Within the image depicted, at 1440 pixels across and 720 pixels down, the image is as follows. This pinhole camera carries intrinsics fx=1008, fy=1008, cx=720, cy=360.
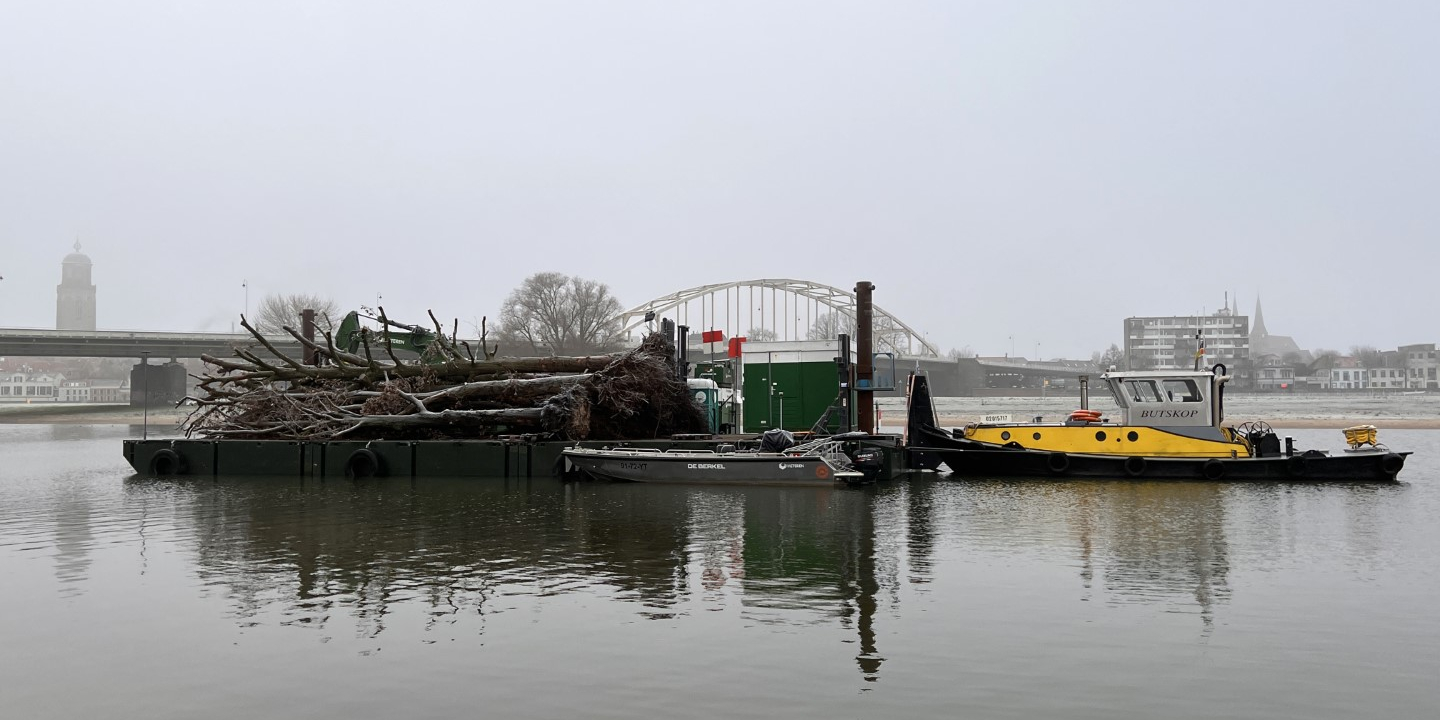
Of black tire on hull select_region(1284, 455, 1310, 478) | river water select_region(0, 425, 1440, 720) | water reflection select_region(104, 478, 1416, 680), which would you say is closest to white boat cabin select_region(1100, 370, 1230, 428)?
black tire on hull select_region(1284, 455, 1310, 478)

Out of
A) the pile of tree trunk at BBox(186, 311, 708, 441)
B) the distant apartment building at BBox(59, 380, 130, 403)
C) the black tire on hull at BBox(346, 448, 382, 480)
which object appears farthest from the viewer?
the distant apartment building at BBox(59, 380, 130, 403)

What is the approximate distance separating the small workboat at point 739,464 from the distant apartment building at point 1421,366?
164m

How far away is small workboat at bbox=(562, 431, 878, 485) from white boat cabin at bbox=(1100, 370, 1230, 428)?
21.4ft

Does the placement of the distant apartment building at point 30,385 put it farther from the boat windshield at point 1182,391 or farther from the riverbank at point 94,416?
the boat windshield at point 1182,391

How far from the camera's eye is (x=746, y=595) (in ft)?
32.1

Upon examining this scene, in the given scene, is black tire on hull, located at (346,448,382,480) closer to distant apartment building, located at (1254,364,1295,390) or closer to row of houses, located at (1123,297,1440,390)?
row of houses, located at (1123,297,1440,390)

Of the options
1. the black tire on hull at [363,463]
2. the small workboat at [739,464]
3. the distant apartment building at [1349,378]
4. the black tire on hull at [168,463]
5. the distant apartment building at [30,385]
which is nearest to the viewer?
the small workboat at [739,464]

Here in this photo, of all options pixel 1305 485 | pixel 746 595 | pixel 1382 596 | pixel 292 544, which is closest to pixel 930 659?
pixel 746 595

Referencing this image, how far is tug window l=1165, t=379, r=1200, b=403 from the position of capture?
23.0 meters

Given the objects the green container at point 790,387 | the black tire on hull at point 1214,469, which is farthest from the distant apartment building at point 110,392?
the black tire on hull at point 1214,469

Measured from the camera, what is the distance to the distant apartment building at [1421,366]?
15388 cm

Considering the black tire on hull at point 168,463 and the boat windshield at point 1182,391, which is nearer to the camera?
the boat windshield at point 1182,391

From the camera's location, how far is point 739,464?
20.4 meters

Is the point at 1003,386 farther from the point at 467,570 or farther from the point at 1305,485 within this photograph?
the point at 467,570
